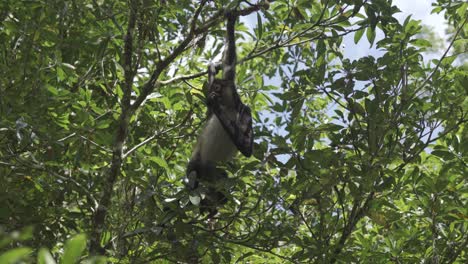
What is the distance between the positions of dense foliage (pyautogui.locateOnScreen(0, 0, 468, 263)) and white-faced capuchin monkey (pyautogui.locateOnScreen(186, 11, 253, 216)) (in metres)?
0.31

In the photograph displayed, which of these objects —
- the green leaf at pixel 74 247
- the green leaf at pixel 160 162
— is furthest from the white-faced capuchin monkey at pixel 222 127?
the green leaf at pixel 74 247

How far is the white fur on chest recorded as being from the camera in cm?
601

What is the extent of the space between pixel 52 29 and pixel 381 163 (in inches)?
120

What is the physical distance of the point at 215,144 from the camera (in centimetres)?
624

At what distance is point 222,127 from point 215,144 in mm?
229

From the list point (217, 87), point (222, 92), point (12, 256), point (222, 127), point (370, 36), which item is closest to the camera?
point (12, 256)

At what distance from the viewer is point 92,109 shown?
4395 millimetres

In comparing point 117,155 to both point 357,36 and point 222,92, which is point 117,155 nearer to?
point 222,92

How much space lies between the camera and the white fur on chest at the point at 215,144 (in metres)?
6.01

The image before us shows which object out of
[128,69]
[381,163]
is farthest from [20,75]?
[381,163]

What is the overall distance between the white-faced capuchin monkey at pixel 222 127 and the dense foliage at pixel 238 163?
0.31m

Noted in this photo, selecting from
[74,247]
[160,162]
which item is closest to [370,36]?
[160,162]

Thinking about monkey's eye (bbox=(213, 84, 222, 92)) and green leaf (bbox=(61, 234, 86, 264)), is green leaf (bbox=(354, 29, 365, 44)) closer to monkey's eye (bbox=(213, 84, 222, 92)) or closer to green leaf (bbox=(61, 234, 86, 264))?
monkey's eye (bbox=(213, 84, 222, 92))

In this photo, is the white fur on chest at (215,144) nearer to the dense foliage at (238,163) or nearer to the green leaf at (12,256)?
the dense foliage at (238,163)
